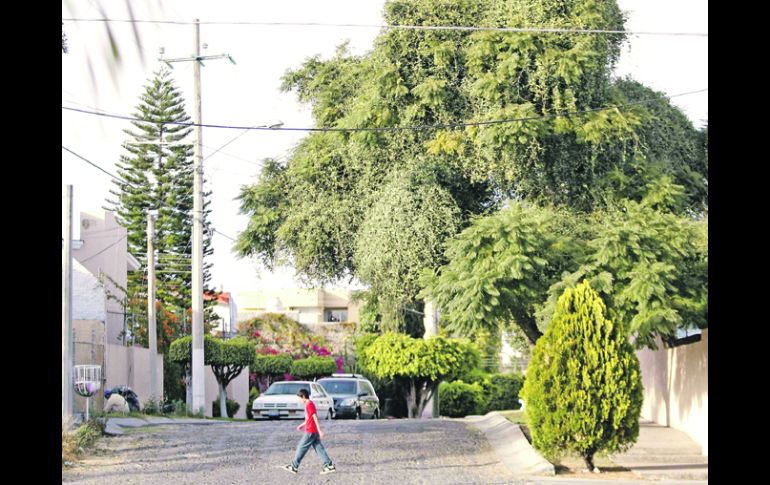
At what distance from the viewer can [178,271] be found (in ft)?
151

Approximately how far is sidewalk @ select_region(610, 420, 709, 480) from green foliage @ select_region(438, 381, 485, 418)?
62.3 feet

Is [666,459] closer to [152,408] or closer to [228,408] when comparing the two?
[152,408]

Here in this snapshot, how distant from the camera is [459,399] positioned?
38.6 metres

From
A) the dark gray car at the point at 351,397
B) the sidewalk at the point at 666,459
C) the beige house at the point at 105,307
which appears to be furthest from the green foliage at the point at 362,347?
the sidewalk at the point at 666,459

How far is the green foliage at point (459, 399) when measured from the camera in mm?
38281

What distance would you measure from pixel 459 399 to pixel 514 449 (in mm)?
21019

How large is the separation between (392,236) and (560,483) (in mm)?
9744

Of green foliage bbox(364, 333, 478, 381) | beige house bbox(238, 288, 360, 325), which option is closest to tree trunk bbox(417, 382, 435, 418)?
green foliage bbox(364, 333, 478, 381)

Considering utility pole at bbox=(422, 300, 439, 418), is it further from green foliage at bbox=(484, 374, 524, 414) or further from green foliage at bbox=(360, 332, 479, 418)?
green foliage at bbox=(484, 374, 524, 414)

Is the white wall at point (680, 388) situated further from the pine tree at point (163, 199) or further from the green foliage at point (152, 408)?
the pine tree at point (163, 199)

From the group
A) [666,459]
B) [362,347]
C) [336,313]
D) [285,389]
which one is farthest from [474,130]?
[336,313]

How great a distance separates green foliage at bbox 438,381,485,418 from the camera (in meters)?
38.3

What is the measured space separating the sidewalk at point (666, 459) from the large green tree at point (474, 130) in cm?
562
